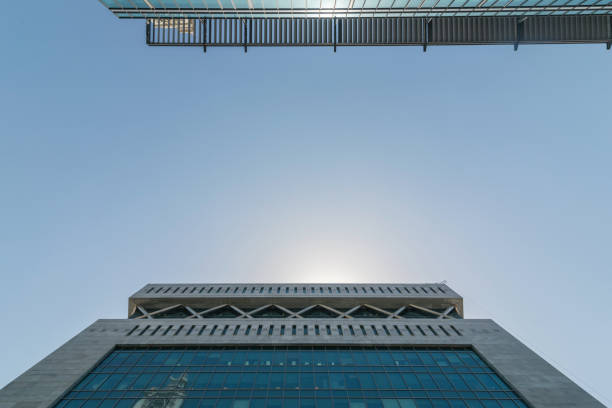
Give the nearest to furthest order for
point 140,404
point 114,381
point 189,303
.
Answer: point 140,404 → point 114,381 → point 189,303

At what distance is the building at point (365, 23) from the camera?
31594 mm

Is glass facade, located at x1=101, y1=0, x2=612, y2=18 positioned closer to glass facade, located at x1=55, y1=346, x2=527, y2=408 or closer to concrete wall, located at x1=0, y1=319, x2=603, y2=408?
concrete wall, located at x1=0, y1=319, x2=603, y2=408

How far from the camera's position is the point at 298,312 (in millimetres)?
48469

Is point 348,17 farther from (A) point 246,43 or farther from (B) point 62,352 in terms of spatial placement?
(B) point 62,352

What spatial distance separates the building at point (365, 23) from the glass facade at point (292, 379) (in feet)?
87.3

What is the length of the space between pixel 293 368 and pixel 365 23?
2959 centimetres

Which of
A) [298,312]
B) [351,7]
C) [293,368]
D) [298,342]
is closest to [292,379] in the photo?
[293,368]

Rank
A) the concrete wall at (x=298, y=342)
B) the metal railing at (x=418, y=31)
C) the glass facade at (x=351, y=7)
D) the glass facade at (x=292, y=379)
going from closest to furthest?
the glass facade at (x=292, y=379) → the concrete wall at (x=298, y=342) → the glass facade at (x=351, y=7) → the metal railing at (x=418, y=31)

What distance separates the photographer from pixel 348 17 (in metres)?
32.7

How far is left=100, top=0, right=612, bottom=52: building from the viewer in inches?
1244

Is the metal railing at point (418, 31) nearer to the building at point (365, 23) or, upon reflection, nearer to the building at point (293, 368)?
the building at point (365, 23)

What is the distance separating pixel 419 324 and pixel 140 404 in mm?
25088

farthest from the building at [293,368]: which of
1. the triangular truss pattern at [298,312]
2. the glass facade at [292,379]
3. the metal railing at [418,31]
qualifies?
the metal railing at [418,31]

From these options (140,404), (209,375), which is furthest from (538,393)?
(140,404)
